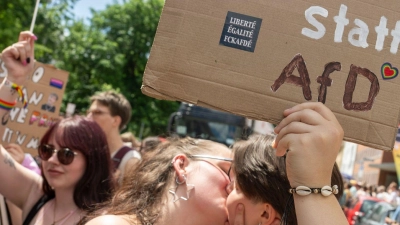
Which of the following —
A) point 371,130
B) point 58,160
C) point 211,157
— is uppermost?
point 371,130

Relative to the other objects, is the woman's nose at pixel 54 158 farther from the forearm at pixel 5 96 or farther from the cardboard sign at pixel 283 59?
the cardboard sign at pixel 283 59

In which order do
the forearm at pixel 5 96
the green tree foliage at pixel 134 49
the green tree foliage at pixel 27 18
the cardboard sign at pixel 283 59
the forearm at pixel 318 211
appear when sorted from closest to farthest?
the forearm at pixel 318 211, the cardboard sign at pixel 283 59, the forearm at pixel 5 96, the green tree foliage at pixel 27 18, the green tree foliage at pixel 134 49

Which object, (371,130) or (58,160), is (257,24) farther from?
Result: (58,160)

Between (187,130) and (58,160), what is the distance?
9432 mm

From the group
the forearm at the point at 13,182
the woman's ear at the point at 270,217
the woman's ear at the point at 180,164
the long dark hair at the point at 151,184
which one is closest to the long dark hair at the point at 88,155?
the forearm at the point at 13,182

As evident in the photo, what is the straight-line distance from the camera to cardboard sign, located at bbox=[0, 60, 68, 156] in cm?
406

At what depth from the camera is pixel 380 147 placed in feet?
4.87

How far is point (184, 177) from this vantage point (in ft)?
6.38

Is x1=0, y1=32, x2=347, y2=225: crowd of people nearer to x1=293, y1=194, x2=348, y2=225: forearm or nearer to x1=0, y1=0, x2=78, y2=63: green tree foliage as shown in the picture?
x1=293, y1=194, x2=348, y2=225: forearm

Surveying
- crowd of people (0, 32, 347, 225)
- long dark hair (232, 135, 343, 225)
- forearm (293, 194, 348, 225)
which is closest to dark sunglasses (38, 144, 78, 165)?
crowd of people (0, 32, 347, 225)

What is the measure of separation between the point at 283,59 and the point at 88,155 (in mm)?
1748

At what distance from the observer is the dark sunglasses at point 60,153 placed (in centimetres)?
283

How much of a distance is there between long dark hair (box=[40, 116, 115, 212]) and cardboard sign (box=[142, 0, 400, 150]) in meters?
1.52

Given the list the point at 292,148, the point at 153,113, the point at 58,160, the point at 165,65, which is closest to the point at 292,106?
the point at 292,148
